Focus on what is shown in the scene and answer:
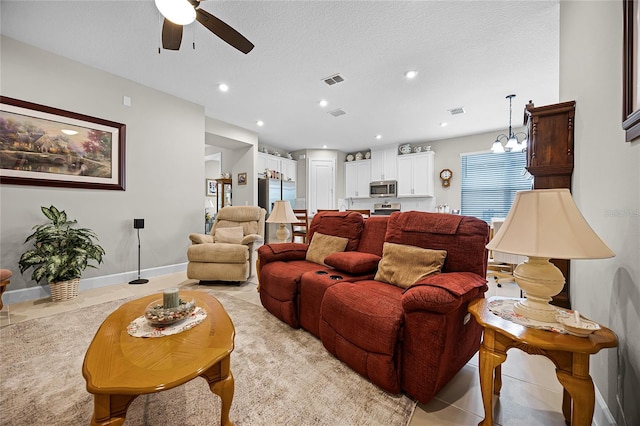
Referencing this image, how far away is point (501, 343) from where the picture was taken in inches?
41.1

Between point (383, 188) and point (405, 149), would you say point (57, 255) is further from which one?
point (405, 149)

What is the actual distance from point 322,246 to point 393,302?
1127 millimetres

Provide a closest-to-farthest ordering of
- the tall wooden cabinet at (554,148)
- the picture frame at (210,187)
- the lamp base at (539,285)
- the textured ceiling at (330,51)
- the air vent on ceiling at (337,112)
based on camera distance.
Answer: the lamp base at (539,285)
the tall wooden cabinet at (554,148)
the textured ceiling at (330,51)
the air vent on ceiling at (337,112)
the picture frame at (210,187)

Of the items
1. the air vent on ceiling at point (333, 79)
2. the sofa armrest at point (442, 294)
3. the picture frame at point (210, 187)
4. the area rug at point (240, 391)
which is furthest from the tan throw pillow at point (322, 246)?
the picture frame at point (210, 187)

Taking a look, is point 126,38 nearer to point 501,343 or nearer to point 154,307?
point 154,307

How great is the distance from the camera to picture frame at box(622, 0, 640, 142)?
0.90m

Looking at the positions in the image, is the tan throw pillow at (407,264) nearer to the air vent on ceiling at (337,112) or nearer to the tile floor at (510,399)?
the tile floor at (510,399)

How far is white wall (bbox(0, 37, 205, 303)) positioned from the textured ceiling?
0.21 metres

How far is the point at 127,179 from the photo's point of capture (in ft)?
11.6

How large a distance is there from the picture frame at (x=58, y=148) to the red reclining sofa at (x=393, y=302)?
2.68 metres

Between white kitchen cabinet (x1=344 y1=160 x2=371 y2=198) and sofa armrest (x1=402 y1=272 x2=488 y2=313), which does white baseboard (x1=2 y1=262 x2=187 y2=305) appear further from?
white kitchen cabinet (x1=344 y1=160 x2=371 y2=198)

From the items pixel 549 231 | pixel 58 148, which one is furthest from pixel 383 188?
pixel 58 148

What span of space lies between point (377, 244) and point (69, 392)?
217cm

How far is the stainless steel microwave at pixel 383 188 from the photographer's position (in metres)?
6.40
